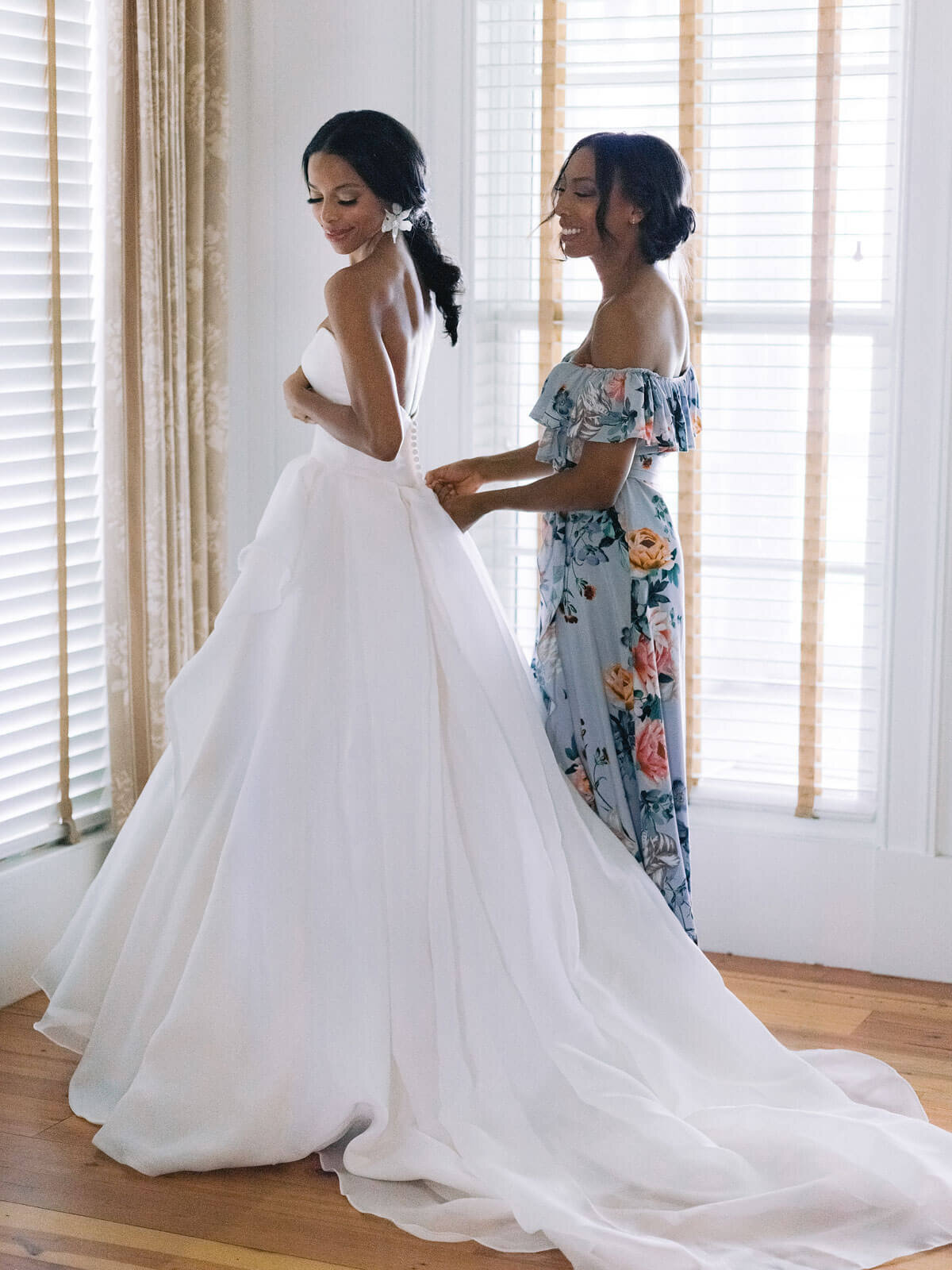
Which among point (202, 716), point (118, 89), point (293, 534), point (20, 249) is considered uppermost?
point (118, 89)

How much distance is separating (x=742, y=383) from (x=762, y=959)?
1.33 m

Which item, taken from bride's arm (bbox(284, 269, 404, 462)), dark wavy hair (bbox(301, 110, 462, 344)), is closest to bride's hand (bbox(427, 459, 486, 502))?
bride's arm (bbox(284, 269, 404, 462))

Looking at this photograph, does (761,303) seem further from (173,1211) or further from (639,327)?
(173,1211)

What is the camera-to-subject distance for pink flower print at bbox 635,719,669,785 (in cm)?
256

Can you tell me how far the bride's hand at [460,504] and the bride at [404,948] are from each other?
0.04m

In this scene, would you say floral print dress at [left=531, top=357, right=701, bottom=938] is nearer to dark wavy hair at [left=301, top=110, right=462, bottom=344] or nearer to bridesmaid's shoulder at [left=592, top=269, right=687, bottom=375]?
bridesmaid's shoulder at [left=592, top=269, right=687, bottom=375]

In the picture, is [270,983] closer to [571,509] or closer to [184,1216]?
[184,1216]

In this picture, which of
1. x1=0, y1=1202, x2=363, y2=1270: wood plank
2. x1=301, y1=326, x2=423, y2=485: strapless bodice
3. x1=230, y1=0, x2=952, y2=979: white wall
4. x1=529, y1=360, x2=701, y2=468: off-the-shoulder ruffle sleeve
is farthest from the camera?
x1=230, y1=0, x2=952, y2=979: white wall

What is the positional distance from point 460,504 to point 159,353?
0.94m

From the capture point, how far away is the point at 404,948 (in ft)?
7.70

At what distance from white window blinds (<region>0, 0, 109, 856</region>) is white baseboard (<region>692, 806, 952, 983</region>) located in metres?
1.47

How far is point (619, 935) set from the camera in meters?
2.47

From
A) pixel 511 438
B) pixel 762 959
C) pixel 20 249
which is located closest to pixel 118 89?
pixel 20 249

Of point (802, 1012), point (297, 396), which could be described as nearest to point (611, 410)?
point (297, 396)
